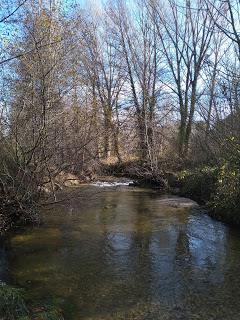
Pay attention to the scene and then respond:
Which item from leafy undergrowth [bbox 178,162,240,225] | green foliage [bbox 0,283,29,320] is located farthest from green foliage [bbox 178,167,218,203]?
green foliage [bbox 0,283,29,320]

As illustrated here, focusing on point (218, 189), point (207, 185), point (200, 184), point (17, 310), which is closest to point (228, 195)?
point (218, 189)

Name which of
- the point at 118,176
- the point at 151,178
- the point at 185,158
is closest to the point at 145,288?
the point at 151,178

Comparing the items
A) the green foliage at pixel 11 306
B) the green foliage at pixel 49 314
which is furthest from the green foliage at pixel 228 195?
the green foliage at pixel 11 306

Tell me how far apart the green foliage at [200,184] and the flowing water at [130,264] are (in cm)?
231

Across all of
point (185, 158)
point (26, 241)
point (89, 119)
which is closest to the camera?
point (26, 241)

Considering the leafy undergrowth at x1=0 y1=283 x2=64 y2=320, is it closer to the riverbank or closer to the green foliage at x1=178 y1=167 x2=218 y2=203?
the riverbank

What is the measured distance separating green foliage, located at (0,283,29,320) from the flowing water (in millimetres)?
944

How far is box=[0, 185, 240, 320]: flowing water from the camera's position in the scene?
23.1 ft

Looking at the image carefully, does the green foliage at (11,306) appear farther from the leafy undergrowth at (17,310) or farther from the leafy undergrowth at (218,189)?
the leafy undergrowth at (218,189)

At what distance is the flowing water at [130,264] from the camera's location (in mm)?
7035

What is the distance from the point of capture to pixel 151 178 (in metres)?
23.3

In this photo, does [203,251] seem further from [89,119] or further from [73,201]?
[89,119]

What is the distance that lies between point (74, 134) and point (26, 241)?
6.01 metres

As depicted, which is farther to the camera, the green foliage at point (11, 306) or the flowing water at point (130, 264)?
the flowing water at point (130, 264)
